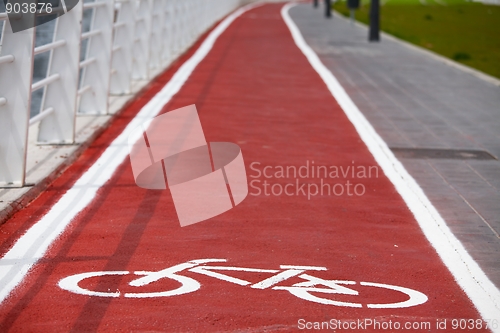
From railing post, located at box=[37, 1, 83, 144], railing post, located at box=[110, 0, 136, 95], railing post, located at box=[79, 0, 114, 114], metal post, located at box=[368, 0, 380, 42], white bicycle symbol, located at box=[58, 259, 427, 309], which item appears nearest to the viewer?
white bicycle symbol, located at box=[58, 259, 427, 309]

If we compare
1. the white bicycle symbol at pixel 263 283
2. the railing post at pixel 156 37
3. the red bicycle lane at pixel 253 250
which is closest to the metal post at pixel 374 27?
the railing post at pixel 156 37

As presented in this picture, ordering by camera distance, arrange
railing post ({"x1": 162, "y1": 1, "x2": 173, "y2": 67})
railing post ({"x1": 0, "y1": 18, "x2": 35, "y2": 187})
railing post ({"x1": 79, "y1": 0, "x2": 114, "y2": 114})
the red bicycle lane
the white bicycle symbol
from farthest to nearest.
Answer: railing post ({"x1": 162, "y1": 1, "x2": 173, "y2": 67}) < railing post ({"x1": 79, "y1": 0, "x2": 114, "y2": 114}) < railing post ({"x1": 0, "y1": 18, "x2": 35, "y2": 187}) < the white bicycle symbol < the red bicycle lane

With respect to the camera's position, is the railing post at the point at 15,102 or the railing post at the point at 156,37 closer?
the railing post at the point at 15,102

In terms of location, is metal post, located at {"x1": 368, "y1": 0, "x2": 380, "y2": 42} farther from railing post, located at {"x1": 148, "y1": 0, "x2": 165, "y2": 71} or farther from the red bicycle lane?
the red bicycle lane

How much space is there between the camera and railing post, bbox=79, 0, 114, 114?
11.2m

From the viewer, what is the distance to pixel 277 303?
15.9 ft

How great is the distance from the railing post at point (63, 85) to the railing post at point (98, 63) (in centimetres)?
172

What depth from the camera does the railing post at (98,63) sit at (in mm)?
11164

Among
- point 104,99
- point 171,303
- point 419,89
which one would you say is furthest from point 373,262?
point 419,89

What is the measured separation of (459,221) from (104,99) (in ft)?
19.0

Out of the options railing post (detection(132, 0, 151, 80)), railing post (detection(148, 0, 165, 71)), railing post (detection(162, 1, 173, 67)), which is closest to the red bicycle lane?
railing post (detection(132, 0, 151, 80))
